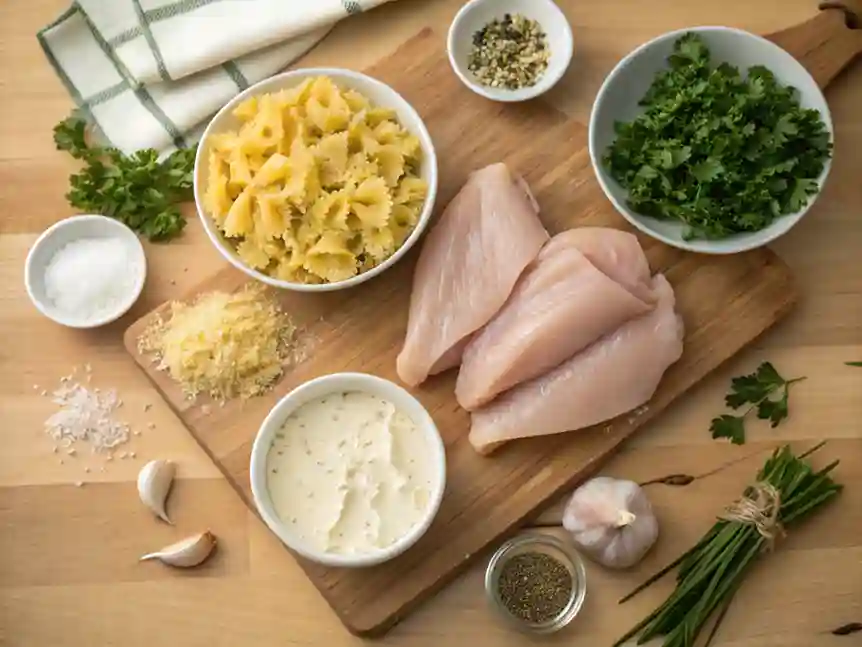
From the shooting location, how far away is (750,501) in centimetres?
188

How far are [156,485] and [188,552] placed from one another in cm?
14

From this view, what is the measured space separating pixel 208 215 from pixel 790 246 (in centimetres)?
116

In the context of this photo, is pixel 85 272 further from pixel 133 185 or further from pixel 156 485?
pixel 156 485

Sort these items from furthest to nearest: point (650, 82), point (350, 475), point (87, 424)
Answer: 1. point (650, 82)
2. point (87, 424)
3. point (350, 475)

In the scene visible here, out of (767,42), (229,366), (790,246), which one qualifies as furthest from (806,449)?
(229,366)

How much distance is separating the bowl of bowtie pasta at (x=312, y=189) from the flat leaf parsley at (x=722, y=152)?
0.42m

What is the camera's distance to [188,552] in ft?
6.20

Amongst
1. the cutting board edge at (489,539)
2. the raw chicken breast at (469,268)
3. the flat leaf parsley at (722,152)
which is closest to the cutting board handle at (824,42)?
the flat leaf parsley at (722,152)

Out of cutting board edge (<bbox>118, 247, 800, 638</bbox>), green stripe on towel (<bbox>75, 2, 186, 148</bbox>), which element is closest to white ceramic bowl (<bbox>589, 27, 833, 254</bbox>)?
cutting board edge (<bbox>118, 247, 800, 638</bbox>)

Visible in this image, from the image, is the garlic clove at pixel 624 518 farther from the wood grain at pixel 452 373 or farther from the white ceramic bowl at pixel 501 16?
the white ceramic bowl at pixel 501 16

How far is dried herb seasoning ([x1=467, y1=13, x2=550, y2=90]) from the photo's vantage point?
211 cm

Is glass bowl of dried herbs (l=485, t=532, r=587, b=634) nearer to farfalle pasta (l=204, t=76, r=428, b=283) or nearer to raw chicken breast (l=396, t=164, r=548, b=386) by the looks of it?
raw chicken breast (l=396, t=164, r=548, b=386)

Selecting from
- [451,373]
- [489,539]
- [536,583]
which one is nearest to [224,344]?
[451,373]

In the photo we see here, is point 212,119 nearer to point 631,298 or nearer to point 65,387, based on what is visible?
point 65,387
